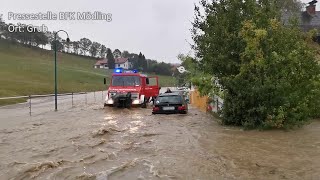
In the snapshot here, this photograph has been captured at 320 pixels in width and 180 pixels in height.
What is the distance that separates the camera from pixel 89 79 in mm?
101312

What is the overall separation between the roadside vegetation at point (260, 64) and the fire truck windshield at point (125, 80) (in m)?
10.2

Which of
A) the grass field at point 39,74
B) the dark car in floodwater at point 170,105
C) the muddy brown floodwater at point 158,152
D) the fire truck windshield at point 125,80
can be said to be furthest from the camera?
the grass field at point 39,74

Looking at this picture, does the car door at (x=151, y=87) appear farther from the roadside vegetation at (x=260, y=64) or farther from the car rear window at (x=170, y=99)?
the roadside vegetation at (x=260, y=64)

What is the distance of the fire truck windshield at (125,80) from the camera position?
26875mm

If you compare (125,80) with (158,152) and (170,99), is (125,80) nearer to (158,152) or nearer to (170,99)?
(170,99)

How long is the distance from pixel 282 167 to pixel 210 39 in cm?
831

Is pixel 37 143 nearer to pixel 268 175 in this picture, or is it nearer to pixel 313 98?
pixel 268 175

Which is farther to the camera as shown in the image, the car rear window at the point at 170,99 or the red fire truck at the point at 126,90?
the red fire truck at the point at 126,90

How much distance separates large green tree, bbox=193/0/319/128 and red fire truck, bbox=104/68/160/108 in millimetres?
10022

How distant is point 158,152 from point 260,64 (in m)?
6.01

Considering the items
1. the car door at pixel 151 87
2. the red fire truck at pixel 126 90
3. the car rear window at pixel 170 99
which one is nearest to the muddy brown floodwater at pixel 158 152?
the car rear window at pixel 170 99

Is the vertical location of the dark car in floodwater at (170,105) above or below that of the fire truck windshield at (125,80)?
below

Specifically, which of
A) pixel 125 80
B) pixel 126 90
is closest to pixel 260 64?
pixel 126 90

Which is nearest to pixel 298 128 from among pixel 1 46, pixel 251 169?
pixel 251 169
